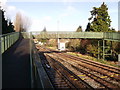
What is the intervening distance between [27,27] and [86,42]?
39.7 meters

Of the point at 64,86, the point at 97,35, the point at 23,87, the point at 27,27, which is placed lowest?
the point at 64,86

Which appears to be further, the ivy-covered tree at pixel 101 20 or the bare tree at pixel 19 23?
the bare tree at pixel 19 23

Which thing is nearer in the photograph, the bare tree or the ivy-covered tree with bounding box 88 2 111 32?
the ivy-covered tree with bounding box 88 2 111 32

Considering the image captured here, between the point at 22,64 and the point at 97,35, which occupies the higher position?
the point at 97,35

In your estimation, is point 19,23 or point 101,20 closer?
point 101,20

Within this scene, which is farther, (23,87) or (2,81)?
(2,81)

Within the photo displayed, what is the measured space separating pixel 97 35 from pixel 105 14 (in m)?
6.34

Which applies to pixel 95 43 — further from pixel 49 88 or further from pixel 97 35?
pixel 49 88

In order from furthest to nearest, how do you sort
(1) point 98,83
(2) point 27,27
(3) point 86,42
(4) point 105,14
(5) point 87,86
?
(2) point 27,27
(3) point 86,42
(4) point 105,14
(1) point 98,83
(5) point 87,86

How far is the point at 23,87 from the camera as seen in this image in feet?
16.8

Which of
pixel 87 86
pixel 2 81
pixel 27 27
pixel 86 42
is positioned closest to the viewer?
pixel 2 81

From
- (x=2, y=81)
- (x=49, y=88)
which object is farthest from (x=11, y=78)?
(x=49, y=88)

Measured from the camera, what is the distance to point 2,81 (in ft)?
18.8

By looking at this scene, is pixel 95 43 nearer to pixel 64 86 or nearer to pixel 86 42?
pixel 86 42
